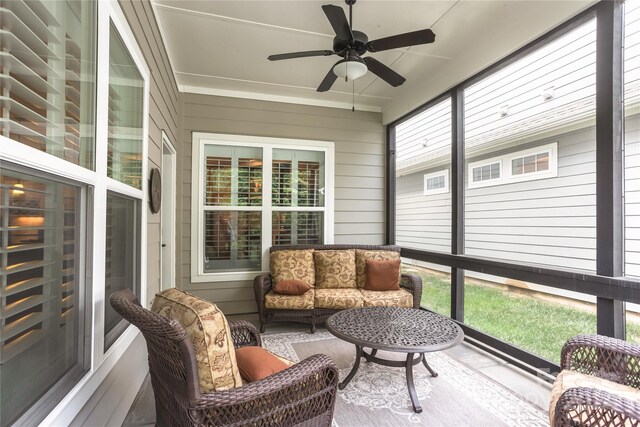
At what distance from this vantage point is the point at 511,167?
3006 millimetres

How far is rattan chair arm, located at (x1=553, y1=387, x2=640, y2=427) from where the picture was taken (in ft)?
3.84

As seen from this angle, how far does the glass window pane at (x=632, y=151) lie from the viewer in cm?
198

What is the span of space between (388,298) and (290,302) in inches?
43.6

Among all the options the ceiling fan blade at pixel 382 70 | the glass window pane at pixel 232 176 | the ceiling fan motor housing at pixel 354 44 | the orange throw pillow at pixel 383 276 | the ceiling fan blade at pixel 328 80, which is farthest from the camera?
the glass window pane at pixel 232 176

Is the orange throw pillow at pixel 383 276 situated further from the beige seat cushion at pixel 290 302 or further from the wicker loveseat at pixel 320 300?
the beige seat cushion at pixel 290 302

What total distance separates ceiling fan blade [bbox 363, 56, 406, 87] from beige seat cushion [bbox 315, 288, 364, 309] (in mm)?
2278

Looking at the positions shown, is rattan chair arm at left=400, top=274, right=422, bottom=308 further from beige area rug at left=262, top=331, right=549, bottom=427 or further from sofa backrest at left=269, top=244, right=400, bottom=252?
beige area rug at left=262, top=331, right=549, bottom=427

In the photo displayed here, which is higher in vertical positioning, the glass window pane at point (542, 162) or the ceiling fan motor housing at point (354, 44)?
the ceiling fan motor housing at point (354, 44)

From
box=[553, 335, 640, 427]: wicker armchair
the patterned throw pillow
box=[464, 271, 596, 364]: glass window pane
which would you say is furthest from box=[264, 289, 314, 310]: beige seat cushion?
box=[553, 335, 640, 427]: wicker armchair

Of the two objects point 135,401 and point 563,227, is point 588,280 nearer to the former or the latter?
Result: point 563,227

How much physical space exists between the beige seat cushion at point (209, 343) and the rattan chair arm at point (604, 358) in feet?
6.00

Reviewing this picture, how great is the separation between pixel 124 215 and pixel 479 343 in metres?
3.32

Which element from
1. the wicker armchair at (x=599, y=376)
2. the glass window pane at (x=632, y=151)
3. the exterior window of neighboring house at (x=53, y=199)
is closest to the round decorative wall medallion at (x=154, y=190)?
the exterior window of neighboring house at (x=53, y=199)

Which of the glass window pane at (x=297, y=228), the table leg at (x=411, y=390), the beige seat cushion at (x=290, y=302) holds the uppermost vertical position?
the glass window pane at (x=297, y=228)
